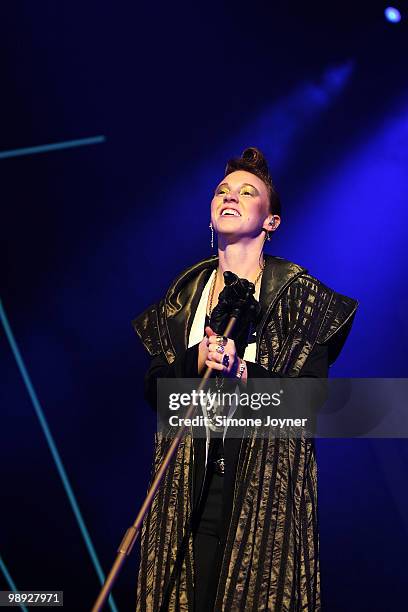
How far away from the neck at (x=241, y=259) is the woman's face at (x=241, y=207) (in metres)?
0.04

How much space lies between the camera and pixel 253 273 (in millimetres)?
2496

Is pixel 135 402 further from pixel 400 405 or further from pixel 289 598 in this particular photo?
pixel 289 598

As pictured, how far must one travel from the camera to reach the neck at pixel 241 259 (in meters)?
2.49

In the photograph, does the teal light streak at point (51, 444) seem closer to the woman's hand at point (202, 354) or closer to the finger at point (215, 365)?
the woman's hand at point (202, 354)

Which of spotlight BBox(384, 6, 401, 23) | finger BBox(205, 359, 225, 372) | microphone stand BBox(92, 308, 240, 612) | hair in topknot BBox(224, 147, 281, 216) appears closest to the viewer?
microphone stand BBox(92, 308, 240, 612)

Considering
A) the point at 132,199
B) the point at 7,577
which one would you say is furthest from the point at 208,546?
the point at 132,199

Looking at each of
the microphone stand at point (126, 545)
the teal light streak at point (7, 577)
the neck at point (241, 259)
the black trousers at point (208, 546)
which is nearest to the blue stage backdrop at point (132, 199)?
the teal light streak at point (7, 577)

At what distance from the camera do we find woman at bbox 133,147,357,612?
6.83 feet

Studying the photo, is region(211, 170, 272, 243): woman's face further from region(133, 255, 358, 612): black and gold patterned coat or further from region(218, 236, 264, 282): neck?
region(133, 255, 358, 612): black and gold patterned coat

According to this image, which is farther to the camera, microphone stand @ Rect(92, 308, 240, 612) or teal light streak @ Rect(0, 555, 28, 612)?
teal light streak @ Rect(0, 555, 28, 612)

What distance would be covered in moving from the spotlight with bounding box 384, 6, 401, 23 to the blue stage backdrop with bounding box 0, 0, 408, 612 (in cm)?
4

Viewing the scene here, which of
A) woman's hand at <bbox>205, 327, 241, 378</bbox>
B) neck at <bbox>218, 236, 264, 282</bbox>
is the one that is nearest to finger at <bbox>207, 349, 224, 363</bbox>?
woman's hand at <bbox>205, 327, 241, 378</bbox>

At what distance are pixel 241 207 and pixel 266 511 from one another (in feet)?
2.90

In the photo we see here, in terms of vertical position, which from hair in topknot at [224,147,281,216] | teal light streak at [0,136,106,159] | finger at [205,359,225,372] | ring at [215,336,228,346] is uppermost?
teal light streak at [0,136,106,159]
